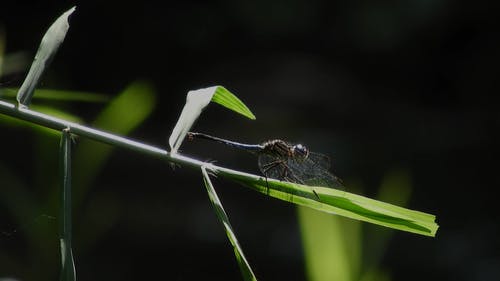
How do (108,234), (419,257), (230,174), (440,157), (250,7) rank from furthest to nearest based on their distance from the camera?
(250,7) < (440,157) < (108,234) < (419,257) < (230,174)

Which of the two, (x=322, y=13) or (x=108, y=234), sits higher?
(x=322, y=13)

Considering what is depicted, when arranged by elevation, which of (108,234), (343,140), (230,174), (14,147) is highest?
(343,140)

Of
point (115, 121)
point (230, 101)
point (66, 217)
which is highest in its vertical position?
point (115, 121)

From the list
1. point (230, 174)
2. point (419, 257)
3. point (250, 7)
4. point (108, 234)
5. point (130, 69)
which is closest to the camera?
point (230, 174)

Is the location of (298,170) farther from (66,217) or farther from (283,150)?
(66,217)

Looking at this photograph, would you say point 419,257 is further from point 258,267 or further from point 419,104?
point 419,104

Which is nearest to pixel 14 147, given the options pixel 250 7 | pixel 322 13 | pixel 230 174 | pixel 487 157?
pixel 250 7

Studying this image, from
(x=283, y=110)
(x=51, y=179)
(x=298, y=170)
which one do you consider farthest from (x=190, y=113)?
(x=283, y=110)

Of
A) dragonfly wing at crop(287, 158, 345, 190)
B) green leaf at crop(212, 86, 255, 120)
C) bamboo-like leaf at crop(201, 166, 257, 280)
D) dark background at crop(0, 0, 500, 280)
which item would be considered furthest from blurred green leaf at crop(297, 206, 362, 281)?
dark background at crop(0, 0, 500, 280)
